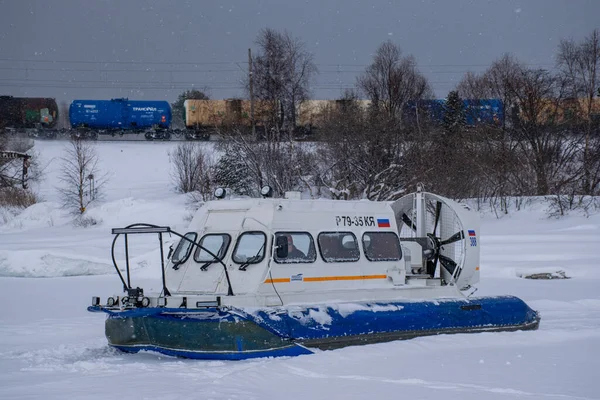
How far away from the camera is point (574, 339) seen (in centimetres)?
1052

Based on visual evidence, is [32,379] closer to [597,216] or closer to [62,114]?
[597,216]

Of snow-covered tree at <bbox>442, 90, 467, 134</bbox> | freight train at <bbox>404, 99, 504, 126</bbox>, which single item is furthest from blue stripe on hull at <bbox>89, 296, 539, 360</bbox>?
freight train at <bbox>404, 99, 504, 126</bbox>

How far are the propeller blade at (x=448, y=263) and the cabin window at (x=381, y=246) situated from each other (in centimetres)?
137

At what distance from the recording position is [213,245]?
10523 mm

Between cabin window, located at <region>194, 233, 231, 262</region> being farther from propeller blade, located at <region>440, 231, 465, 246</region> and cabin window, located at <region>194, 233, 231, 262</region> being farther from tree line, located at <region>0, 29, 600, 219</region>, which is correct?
tree line, located at <region>0, 29, 600, 219</region>

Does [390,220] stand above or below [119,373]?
above

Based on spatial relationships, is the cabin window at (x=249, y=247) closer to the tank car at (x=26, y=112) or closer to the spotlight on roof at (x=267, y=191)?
the spotlight on roof at (x=267, y=191)

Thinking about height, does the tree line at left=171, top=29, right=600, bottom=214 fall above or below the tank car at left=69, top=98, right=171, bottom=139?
below

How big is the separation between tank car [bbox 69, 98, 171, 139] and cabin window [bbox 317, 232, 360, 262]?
42459 millimetres

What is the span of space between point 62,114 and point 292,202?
9542cm

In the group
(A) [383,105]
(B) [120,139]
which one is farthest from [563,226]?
(B) [120,139]

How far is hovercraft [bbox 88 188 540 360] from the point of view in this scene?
9.15m

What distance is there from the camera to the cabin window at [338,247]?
10.5m

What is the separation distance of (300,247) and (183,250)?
1.74m
